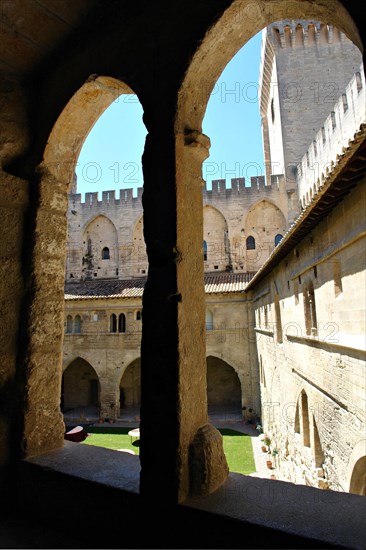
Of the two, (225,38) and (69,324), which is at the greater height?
(225,38)

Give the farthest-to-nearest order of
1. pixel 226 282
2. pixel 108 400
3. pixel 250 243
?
pixel 250 243, pixel 226 282, pixel 108 400

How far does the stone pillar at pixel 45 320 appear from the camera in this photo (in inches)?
99.0

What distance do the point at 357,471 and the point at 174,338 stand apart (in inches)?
198

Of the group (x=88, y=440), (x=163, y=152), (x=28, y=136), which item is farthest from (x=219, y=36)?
(x=88, y=440)

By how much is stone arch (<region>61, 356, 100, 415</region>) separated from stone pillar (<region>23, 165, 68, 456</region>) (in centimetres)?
1951

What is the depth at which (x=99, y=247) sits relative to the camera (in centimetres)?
2483

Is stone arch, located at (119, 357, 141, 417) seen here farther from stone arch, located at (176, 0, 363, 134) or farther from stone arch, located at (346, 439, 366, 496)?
stone arch, located at (176, 0, 363, 134)

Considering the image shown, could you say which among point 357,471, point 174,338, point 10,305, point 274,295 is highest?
point 274,295

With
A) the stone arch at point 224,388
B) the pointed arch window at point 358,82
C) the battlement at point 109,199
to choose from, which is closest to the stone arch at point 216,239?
the battlement at point 109,199

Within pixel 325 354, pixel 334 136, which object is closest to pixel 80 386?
pixel 325 354

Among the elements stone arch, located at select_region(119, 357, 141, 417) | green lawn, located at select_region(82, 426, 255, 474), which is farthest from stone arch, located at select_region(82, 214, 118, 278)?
green lawn, located at select_region(82, 426, 255, 474)

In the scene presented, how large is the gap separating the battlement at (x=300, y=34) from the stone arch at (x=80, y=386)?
940 inches

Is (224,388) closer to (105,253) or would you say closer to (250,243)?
(250,243)

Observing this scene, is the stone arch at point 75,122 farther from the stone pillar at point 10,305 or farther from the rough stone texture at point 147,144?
the stone pillar at point 10,305
